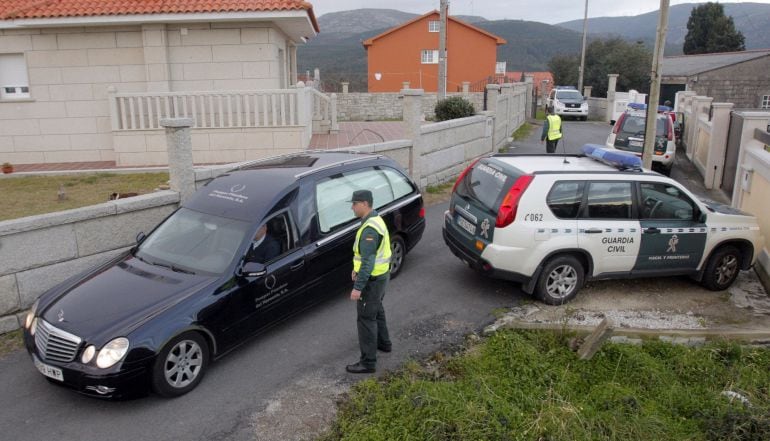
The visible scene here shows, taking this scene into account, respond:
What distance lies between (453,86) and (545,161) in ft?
127

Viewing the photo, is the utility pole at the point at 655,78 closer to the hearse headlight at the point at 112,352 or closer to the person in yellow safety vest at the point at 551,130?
the person in yellow safety vest at the point at 551,130

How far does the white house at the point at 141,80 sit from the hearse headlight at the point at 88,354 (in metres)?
9.85

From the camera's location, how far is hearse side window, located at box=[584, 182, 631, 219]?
6863 mm

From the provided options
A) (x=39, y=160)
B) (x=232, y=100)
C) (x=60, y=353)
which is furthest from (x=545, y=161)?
(x=39, y=160)

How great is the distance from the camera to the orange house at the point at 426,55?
4556 cm

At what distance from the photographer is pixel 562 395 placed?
4949 millimetres

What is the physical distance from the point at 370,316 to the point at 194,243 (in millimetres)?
1998

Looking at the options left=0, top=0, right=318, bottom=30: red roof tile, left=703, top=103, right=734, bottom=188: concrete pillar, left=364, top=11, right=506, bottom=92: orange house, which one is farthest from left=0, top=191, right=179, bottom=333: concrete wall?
left=364, top=11, right=506, bottom=92: orange house

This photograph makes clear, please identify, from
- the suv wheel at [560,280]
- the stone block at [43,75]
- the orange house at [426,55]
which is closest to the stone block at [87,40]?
the stone block at [43,75]

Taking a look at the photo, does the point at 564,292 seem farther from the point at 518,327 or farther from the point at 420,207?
the point at 420,207

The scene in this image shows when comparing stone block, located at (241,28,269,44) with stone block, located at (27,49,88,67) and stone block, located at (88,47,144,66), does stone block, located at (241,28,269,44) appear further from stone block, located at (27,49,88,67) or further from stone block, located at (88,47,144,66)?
stone block, located at (27,49,88,67)

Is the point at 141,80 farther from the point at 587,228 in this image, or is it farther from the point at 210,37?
the point at 587,228

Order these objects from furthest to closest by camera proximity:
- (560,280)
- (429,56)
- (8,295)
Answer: (429,56) → (560,280) → (8,295)

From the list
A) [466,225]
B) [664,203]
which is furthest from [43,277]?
[664,203]
